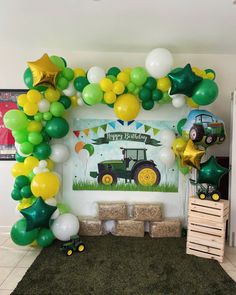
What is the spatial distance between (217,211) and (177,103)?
52.4 inches

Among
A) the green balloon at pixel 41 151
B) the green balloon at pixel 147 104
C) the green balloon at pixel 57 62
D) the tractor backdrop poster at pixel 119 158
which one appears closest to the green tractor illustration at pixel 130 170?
the tractor backdrop poster at pixel 119 158

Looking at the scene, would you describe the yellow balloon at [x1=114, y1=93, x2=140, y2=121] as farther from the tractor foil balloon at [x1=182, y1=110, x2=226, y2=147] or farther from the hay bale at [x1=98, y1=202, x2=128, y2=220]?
the hay bale at [x1=98, y1=202, x2=128, y2=220]

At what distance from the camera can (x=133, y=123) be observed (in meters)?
3.41

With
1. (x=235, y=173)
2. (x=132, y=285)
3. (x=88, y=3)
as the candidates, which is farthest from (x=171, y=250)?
(x=88, y=3)

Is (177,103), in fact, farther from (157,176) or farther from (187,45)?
(157,176)

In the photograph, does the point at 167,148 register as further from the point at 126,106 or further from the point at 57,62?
the point at 57,62

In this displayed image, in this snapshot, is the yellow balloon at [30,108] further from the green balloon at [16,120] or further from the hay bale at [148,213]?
the hay bale at [148,213]

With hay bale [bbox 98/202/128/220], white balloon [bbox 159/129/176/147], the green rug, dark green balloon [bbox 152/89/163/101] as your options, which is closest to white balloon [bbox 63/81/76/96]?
dark green balloon [bbox 152/89/163/101]

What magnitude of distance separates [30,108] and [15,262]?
5.57 feet

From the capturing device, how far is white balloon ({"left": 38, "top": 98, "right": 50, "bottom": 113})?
2.85m

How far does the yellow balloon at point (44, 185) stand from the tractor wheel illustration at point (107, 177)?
749 mm

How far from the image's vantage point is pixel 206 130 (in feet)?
8.98

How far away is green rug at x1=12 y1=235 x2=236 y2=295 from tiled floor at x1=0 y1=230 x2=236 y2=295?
3.4 inches

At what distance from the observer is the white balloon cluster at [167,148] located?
3.11 m
